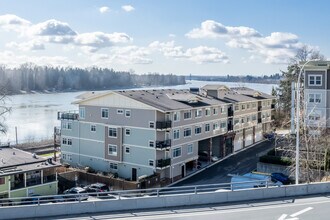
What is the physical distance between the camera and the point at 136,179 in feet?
138

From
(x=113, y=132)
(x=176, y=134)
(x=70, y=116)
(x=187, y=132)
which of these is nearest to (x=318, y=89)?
(x=187, y=132)

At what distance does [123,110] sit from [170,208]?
87.2ft

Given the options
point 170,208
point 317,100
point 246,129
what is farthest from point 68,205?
point 246,129

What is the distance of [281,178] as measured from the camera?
128ft

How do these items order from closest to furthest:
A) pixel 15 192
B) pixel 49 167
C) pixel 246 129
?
1. pixel 15 192
2. pixel 49 167
3. pixel 246 129

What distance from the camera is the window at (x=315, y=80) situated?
46781mm

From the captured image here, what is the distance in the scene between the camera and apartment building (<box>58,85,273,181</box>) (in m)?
41.2

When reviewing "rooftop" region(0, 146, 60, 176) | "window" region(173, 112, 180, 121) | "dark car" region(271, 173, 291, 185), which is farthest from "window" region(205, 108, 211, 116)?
"rooftop" region(0, 146, 60, 176)

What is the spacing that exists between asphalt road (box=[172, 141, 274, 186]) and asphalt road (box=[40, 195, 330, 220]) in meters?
23.2

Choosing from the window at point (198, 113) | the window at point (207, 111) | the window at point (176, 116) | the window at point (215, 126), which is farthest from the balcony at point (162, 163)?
the window at point (215, 126)

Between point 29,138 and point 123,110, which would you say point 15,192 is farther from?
point 29,138

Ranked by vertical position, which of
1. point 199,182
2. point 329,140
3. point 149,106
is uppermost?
point 149,106

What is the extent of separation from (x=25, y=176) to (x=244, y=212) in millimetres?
22869

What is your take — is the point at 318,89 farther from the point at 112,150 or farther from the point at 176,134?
the point at 112,150
